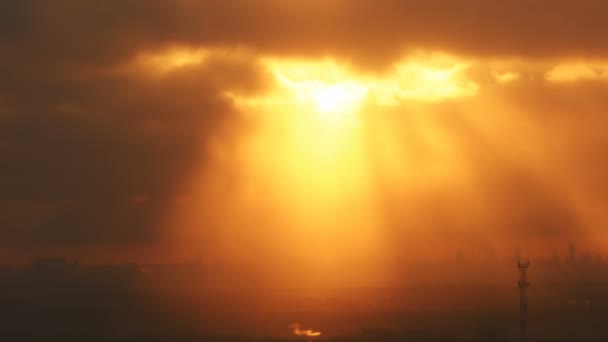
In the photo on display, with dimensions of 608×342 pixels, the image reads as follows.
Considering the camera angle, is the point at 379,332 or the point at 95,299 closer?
the point at 379,332

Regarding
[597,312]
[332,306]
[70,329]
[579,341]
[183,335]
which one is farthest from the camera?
[332,306]

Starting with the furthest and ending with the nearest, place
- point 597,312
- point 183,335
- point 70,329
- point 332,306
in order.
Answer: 1. point 332,306
2. point 597,312
3. point 70,329
4. point 183,335

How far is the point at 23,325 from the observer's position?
13250 centimetres

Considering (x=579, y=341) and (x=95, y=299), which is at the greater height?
(x=95, y=299)

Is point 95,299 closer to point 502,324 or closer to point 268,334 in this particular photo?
point 268,334

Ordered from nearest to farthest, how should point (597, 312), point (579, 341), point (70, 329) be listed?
point (579, 341) < point (70, 329) < point (597, 312)

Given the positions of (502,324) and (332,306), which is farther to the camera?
(332,306)

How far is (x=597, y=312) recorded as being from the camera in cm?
14688

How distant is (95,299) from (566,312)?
10745 cm

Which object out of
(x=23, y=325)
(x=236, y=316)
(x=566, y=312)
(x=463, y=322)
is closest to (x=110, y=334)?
(x=23, y=325)

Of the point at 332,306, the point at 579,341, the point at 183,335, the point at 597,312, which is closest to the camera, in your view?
the point at 579,341

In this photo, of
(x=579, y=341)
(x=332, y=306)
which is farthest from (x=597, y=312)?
(x=332, y=306)

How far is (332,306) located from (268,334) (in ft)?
215

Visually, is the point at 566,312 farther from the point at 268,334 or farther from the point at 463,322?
the point at 268,334
